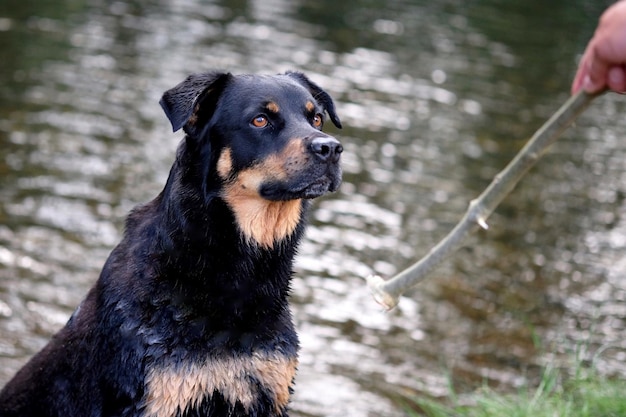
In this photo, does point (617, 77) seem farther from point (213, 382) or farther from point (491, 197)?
point (213, 382)

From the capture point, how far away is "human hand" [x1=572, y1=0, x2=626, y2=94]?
3.37 metres

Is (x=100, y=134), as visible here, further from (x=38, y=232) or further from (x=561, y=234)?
(x=561, y=234)

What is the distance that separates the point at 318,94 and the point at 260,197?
39.0 inches

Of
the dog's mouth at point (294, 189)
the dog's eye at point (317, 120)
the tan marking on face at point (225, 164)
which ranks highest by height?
the dog's eye at point (317, 120)

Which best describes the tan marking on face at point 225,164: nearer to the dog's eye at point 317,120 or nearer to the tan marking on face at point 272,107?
the tan marking on face at point 272,107

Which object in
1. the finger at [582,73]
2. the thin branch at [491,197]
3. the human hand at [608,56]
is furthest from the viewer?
the thin branch at [491,197]

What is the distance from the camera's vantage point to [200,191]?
453 cm

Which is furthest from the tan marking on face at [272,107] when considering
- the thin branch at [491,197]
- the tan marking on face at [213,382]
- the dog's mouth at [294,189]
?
the tan marking on face at [213,382]

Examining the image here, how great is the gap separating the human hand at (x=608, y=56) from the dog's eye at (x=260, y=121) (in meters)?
1.55

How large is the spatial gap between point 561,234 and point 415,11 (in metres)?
13.0

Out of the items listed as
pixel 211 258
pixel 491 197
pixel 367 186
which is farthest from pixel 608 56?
pixel 367 186

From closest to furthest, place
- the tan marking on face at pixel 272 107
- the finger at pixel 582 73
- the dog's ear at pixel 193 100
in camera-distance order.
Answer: the finger at pixel 582 73 → the dog's ear at pixel 193 100 → the tan marking on face at pixel 272 107

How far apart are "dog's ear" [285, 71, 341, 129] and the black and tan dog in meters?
0.44

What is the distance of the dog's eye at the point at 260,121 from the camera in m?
4.63
